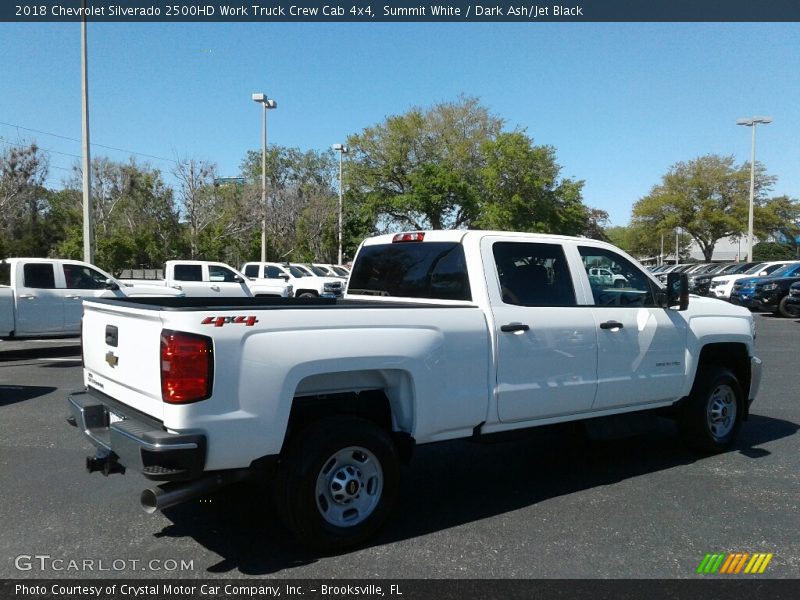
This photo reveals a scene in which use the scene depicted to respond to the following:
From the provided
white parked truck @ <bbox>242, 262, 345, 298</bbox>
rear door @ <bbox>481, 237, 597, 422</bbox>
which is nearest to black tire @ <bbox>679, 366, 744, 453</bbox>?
rear door @ <bbox>481, 237, 597, 422</bbox>

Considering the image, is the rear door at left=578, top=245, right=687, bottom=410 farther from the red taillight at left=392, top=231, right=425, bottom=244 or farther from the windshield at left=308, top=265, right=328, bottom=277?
the windshield at left=308, top=265, right=328, bottom=277

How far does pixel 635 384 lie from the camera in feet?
18.0

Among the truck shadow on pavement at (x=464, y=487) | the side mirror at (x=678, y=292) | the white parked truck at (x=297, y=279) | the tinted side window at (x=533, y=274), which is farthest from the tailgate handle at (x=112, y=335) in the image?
the white parked truck at (x=297, y=279)

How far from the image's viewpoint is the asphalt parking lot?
3.87m

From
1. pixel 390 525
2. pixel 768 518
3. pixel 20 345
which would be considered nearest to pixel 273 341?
pixel 390 525

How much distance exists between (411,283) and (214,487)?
2392mm

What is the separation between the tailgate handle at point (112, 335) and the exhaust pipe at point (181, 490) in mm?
980

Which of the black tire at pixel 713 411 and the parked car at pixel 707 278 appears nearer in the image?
the black tire at pixel 713 411

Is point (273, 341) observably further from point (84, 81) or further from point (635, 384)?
point (84, 81)

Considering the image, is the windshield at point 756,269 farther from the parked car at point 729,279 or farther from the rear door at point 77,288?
the rear door at point 77,288

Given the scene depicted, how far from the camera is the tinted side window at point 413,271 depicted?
5.04 metres
